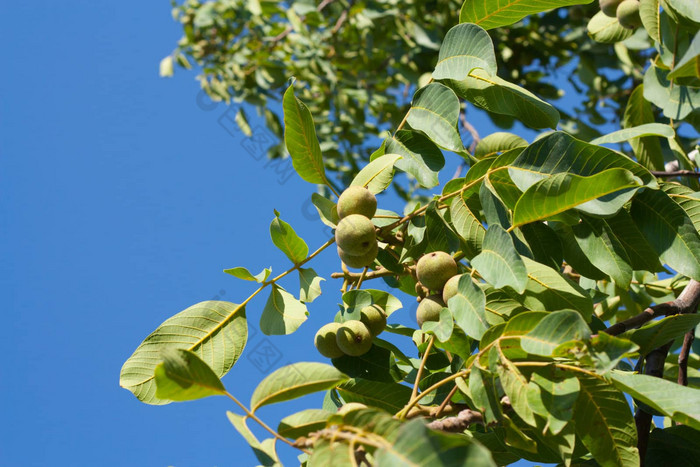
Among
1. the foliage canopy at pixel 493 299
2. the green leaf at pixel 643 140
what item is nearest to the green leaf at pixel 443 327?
the foliage canopy at pixel 493 299

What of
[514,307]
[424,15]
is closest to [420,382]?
[514,307]

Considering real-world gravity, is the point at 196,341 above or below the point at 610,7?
below

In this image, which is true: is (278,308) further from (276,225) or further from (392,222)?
(392,222)

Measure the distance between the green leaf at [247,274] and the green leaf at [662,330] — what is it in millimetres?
682

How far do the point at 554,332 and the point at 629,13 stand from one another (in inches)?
51.9

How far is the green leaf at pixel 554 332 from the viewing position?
83cm

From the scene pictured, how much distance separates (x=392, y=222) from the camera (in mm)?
1338

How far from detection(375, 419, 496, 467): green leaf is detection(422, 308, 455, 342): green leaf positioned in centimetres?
37

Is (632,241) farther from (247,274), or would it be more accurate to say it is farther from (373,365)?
(247,274)

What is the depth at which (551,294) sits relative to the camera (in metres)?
1.06

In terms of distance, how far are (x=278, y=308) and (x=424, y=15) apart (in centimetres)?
325

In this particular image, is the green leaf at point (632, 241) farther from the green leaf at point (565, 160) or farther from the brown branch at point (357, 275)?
the brown branch at point (357, 275)

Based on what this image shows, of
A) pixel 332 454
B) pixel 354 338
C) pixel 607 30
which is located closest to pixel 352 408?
pixel 332 454

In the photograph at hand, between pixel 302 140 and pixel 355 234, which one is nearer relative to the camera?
pixel 355 234
